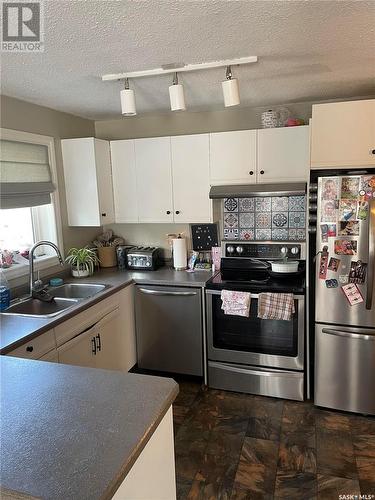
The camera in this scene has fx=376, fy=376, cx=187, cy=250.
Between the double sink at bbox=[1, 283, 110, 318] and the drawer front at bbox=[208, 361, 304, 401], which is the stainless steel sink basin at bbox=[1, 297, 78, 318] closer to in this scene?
the double sink at bbox=[1, 283, 110, 318]

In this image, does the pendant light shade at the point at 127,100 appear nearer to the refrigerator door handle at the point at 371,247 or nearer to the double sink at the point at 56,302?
the double sink at the point at 56,302

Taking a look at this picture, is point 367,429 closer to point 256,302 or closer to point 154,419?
point 256,302

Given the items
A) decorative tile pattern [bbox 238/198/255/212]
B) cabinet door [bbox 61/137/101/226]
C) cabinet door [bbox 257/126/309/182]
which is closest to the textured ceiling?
cabinet door [bbox 257/126/309/182]

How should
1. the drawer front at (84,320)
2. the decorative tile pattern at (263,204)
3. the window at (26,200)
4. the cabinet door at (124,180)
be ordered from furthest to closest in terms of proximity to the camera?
the cabinet door at (124,180), the decorative tile pattern at (263,204), the window at (26,200), the drawer front at (84,320)

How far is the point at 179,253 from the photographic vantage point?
3.30 metres

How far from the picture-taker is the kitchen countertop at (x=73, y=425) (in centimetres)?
89

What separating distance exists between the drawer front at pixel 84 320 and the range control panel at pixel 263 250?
41.0 inches

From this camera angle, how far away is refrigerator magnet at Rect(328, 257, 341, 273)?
2.44 m

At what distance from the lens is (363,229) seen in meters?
2.36

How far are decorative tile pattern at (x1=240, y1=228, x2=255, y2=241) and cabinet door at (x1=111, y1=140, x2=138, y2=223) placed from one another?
946mm

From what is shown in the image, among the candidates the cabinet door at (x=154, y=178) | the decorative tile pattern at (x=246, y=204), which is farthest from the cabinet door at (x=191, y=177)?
the decorative tile pattern at (x=246, y=204)

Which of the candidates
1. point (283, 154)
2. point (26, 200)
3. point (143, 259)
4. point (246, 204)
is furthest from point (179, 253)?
point (26, 200)

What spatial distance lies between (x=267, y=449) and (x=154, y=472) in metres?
1.37

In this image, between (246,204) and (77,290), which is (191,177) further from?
(77,290)
